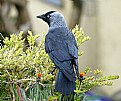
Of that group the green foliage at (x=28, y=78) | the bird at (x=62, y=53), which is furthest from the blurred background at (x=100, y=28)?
the green foliage at (x=28, y=78)

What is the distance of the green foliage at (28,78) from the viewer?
2.49 meters

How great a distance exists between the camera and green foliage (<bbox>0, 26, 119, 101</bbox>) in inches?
97.9

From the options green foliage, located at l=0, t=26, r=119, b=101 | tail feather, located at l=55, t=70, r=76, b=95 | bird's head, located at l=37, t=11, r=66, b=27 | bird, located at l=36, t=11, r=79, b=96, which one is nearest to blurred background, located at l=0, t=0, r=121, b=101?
bird's head, located at l=37, t=11, r=66, b=27

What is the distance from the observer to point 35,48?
105 inches

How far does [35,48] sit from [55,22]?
0.33 metres

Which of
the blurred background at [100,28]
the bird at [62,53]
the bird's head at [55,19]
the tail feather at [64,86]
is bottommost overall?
the tail feather at [64,86]

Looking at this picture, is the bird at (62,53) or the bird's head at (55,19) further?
the bird's head at (55,19)

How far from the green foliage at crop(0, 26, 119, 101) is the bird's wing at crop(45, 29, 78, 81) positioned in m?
0.06

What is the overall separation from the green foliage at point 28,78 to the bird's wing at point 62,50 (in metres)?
0.06

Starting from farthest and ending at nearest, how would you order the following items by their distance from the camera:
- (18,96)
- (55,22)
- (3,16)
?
(3,16) < (55,22) < (18,96)

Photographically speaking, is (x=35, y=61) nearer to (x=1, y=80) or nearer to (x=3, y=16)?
(x=1, y=80)

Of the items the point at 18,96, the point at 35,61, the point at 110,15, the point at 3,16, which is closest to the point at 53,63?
the point at 35,61

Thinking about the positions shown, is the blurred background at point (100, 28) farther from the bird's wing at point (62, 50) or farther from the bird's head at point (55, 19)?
the bird's wing at point (62, 50)

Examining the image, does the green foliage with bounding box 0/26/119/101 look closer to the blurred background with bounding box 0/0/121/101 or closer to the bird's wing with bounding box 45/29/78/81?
the bird's wing with bounding box 45/29/78/81
